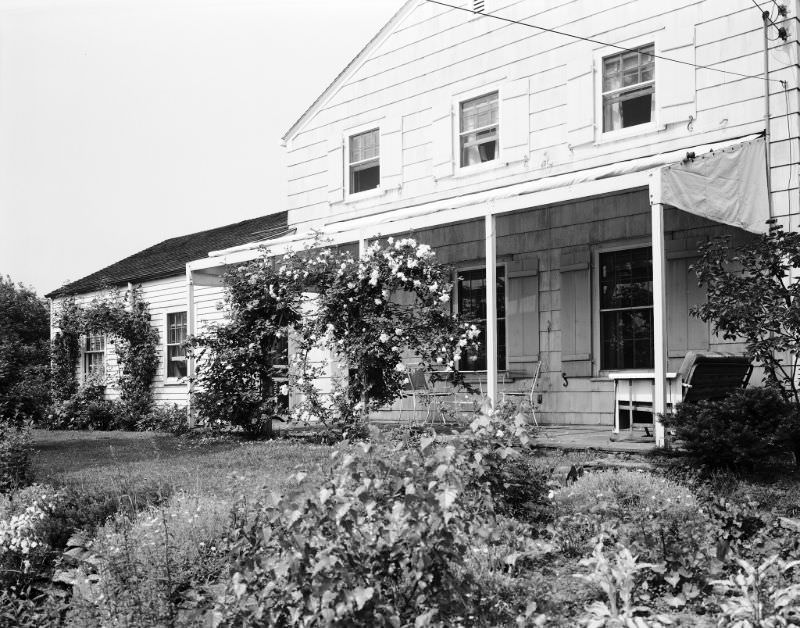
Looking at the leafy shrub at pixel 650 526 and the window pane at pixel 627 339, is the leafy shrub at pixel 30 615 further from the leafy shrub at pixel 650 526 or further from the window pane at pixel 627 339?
the window pane at pixel 627 339

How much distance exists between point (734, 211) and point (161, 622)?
678cm

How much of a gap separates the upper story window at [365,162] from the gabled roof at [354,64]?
3.05 ft

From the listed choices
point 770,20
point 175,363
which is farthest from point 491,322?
point 175,363

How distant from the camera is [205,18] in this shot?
8.88 m

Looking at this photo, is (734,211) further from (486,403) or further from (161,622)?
(161,622)

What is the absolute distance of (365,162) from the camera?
41.8ft

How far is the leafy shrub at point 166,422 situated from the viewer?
12.7 meters

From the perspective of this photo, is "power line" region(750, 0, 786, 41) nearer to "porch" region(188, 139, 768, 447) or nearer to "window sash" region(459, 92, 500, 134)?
"porch" region(188, 139, 768, 447)

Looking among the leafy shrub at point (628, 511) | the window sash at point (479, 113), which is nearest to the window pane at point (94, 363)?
the window sash at point (479, 113)

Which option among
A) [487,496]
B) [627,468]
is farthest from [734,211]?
[487,496]

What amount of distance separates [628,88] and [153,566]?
7.92m

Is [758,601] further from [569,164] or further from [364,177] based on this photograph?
[364,177]

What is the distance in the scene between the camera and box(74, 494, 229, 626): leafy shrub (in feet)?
12.3

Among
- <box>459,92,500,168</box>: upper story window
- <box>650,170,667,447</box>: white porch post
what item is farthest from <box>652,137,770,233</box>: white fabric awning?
→ <box>459,92,500,168</box>: upper story window
